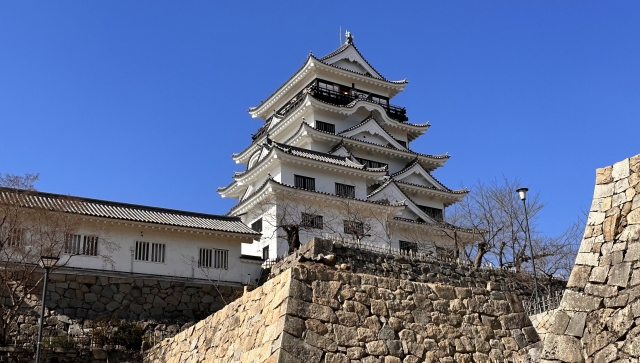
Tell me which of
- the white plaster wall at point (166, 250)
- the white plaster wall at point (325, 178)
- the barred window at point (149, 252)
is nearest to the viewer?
the white plaster wall at point (166, 250)

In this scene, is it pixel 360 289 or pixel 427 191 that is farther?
pixel 427 191

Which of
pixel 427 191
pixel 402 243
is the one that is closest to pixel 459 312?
pixel 402 243

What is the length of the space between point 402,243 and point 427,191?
428 centimetres

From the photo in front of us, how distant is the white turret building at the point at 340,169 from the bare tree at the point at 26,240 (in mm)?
7253

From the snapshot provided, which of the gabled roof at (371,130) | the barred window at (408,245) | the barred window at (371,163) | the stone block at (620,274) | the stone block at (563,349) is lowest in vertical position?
the stone block at (563,349)

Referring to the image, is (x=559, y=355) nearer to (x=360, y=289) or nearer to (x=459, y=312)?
(x=459, y=312)

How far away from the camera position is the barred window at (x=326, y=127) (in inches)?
1292

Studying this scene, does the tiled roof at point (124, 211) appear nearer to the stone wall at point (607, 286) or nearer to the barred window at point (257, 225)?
the barred window at point (257, 225)

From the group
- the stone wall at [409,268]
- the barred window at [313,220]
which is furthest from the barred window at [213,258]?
the barred window at [313,220]

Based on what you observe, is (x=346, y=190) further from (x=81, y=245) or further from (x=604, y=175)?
(x=604, y=175)

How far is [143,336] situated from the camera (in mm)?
16672

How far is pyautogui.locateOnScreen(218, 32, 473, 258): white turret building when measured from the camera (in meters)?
26.2

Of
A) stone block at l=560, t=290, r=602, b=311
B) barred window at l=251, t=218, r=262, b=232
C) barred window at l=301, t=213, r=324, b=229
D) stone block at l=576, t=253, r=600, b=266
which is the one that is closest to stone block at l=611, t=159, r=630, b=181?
stone block at l=576, t=253, r=600, b=266

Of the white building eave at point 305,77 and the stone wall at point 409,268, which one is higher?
the white building eave at point 305,77
